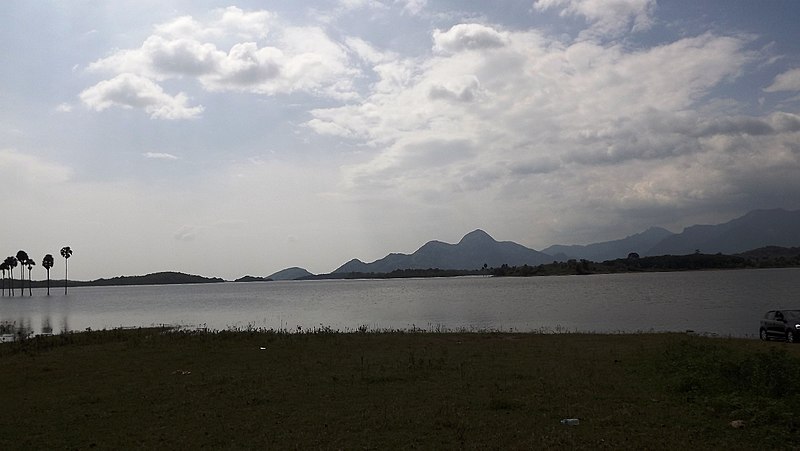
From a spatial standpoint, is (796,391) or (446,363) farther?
(446,363)

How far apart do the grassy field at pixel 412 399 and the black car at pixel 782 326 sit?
1097 centimetres

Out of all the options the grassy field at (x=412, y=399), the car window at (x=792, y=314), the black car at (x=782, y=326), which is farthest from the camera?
the car window at (x=792, y=314)

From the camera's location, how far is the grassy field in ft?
41.8

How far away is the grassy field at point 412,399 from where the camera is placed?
12.8 metres

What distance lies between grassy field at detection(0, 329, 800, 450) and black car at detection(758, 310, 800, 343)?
10971mm

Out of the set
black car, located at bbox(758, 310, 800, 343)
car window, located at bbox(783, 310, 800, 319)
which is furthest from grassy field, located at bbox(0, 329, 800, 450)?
car window, located at bbox(783, 310, 800, 319)

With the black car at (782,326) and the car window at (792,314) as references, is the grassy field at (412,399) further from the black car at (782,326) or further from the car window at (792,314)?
the car window at (792,314)

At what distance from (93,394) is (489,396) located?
13260 millimetres

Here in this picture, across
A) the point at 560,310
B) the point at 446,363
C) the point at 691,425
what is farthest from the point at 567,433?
the point at 560,310

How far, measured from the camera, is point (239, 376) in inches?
843

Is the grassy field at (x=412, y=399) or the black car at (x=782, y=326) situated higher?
the grassy field at (x=412, y=399)

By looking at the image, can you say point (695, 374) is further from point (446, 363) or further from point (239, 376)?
point (239, 376)

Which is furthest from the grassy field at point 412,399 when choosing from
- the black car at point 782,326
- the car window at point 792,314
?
the car window at point 792,314

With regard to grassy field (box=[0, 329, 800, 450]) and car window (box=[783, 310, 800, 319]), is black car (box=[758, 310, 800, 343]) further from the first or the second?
grassy field (box=[0, 329, 800, 450])
